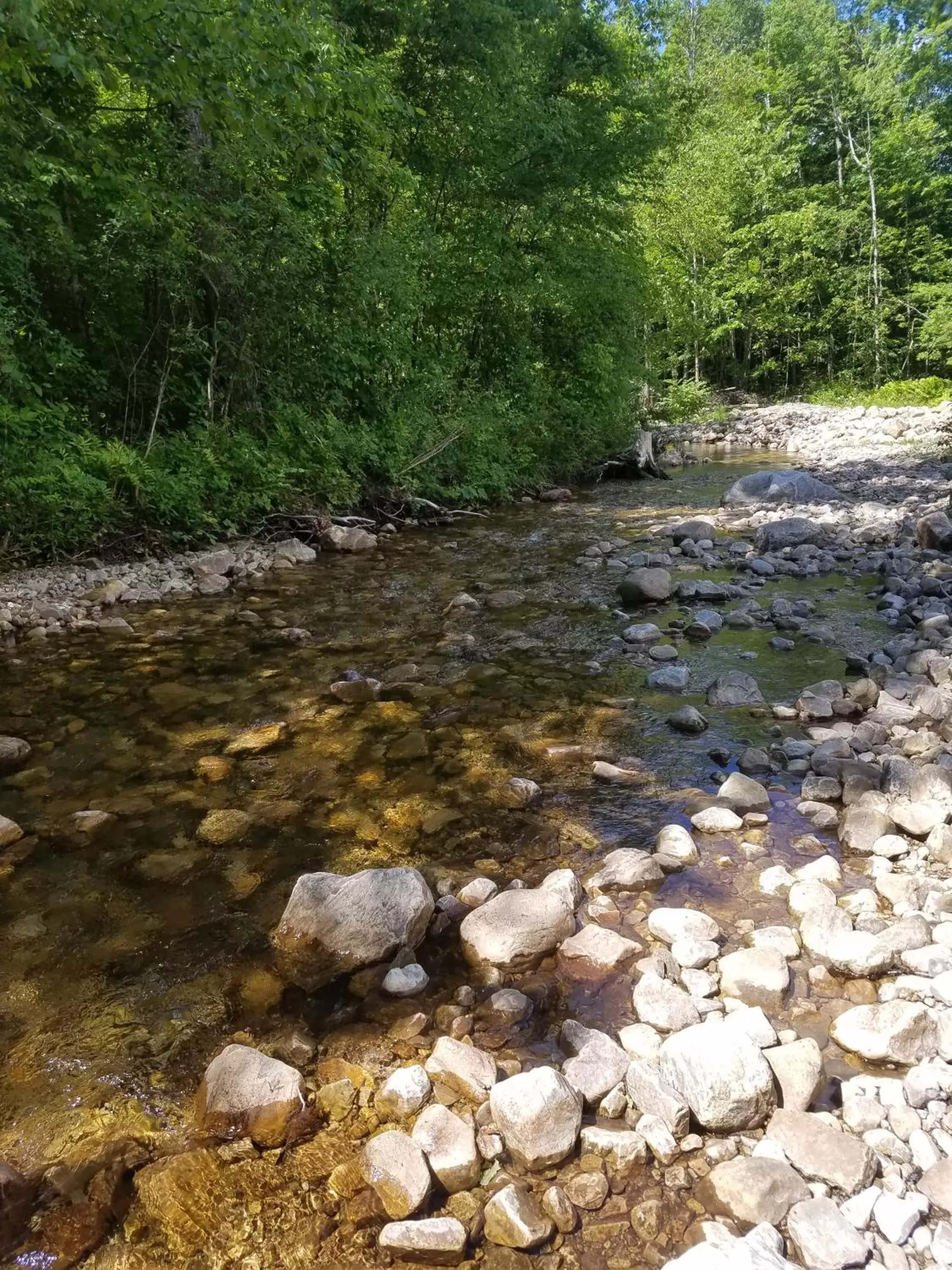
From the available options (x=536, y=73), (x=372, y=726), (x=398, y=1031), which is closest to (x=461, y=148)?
(x=536, y=73)

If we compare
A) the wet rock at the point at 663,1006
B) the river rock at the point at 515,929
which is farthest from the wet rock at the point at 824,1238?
the river rock at the point at 515,929

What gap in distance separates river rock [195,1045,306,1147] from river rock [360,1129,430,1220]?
24 centimetres

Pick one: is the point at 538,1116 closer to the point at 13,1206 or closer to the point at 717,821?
the point at 13,1206

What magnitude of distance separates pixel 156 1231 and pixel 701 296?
96.8 ft

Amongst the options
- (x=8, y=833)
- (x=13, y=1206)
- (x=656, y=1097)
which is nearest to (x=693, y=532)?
(x=8, y=833)

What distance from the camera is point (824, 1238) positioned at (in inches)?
63.0

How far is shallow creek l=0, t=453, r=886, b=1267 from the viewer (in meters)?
2.30

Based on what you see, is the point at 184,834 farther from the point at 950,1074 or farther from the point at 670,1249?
the point at 950,1074

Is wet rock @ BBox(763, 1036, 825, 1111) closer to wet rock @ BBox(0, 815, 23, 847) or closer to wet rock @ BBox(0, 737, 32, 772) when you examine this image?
wet rock @ BBox(0, 815, 23, 847)

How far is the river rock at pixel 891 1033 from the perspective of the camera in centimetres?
208

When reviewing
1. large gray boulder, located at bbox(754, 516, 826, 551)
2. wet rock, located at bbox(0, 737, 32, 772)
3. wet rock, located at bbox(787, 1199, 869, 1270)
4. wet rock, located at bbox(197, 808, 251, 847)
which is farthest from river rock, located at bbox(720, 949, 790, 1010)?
large gray boulder, located at bbox(754, 516, 826, 551)

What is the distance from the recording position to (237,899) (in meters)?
3.01

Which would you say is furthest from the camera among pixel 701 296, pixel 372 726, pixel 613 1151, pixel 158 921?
pixel 701 296

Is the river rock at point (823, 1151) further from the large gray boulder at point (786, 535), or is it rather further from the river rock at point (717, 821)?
the large gray boulder at point (786, 535)
